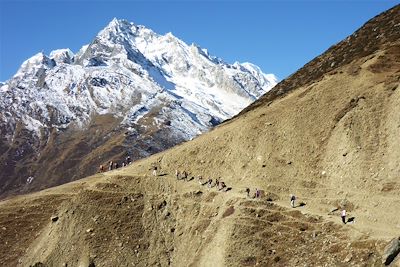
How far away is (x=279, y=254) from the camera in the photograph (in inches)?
2798

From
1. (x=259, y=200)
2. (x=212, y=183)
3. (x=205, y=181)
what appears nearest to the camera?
(x=259, y=200)

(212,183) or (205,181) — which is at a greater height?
(205,181)

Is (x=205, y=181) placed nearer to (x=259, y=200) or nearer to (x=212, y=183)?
(x=212, y=183)

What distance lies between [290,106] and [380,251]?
1863 inches

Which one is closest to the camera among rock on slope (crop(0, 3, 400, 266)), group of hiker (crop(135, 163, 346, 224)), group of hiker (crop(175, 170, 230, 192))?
rock on slope (crop(0, 3, 400, 266))

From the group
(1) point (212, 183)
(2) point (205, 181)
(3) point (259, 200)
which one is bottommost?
(3) point (259, 200)

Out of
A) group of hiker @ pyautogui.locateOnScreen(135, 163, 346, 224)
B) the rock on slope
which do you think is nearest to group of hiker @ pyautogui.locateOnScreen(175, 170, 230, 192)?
group of hiker @ pyautogui.locateOnScreen(135, 163, 346, 224)

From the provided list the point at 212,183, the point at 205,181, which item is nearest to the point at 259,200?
the point at 212,183

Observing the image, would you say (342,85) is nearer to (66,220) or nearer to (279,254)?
(279,254)

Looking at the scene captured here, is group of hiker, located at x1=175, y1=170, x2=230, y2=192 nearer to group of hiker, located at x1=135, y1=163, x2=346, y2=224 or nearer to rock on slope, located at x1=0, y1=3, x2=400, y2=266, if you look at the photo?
group of hiker, located at x1=135, y1=163, x2=346, y2=224

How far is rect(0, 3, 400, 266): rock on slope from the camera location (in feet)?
240

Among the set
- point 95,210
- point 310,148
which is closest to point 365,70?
point 310,148

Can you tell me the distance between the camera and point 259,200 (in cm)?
8281

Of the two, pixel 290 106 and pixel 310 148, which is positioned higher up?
pixel 290 106
